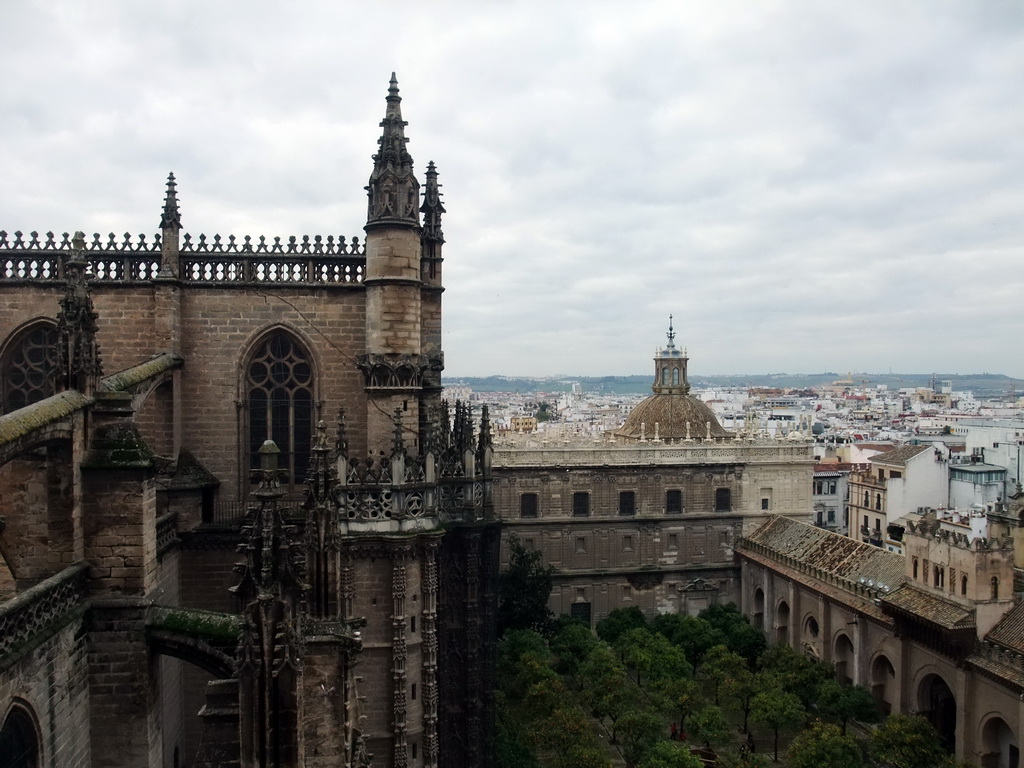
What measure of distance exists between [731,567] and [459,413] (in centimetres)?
3298

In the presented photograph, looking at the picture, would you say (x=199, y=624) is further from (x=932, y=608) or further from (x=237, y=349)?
(x=932, y=608)

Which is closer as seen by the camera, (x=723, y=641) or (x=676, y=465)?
(x=723, y=641)

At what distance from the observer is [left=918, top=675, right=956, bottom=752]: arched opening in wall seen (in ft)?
109

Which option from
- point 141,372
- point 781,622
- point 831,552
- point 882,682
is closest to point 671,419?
point 781,622

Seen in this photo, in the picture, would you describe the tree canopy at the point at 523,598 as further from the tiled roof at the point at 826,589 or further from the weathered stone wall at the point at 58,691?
the weathered stone wall at the point at 58,691

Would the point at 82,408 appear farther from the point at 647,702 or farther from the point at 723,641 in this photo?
the point at 723,641

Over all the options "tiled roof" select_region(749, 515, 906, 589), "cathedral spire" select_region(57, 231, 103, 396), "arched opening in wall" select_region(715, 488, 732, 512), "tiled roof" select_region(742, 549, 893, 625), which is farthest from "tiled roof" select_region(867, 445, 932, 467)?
"cathedral spire" select_region(57, 231, 103, 396)

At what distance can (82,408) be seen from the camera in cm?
1270

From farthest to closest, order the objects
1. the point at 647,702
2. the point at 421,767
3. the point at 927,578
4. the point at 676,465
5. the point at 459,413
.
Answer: the point at 676,465
the point at 647,702
the point at 927,578
the point at 459,413
the point at 421,767

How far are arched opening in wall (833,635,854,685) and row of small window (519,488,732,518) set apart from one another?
483 inches

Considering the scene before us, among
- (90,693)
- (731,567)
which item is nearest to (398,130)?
Answer: (90,693)

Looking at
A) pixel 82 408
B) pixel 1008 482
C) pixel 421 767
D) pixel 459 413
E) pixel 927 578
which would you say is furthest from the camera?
pixel 1008 482

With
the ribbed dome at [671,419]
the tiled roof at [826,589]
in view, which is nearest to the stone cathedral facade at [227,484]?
the tiled roof at [826,589]

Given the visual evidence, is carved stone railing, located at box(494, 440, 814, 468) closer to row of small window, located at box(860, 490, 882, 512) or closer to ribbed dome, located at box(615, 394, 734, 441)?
ribbed dome, located at box(615, 394, 734, 441)
